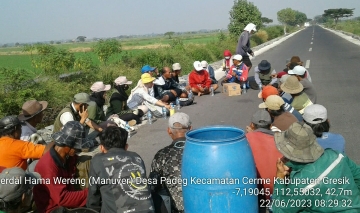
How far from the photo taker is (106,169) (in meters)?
2.97

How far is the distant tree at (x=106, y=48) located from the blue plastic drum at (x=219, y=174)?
12720 millimetres

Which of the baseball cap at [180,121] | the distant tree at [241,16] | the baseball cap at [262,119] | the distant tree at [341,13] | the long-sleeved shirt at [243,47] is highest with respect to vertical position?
the distant tree at [341,13]

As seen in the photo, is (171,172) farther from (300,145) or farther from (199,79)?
(199,79)

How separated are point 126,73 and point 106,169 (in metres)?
10.3

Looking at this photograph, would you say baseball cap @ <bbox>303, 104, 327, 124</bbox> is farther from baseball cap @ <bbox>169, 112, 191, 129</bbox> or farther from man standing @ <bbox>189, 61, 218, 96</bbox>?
man standing @ <bbox>189, 61, 218, 96</bbox>

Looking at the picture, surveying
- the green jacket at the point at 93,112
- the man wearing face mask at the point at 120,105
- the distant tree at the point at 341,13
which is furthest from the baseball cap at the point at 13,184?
the distant tree at the point at 341,13

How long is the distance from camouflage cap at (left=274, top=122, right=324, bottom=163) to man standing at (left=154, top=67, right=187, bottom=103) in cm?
637

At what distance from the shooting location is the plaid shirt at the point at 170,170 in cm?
345

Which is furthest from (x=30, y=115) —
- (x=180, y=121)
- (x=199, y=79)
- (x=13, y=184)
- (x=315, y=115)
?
(x=199, y=79)

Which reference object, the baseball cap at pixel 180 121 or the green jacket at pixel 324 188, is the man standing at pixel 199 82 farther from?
the green jacket at pixel 324 188

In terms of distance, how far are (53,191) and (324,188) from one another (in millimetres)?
2353

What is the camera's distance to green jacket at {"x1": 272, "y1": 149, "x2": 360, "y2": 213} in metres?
2.46

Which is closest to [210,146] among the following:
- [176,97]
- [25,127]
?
[25,127]

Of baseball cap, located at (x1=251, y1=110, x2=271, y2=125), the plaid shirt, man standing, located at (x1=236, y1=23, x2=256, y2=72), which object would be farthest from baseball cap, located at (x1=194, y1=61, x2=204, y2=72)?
the plaid shirt
